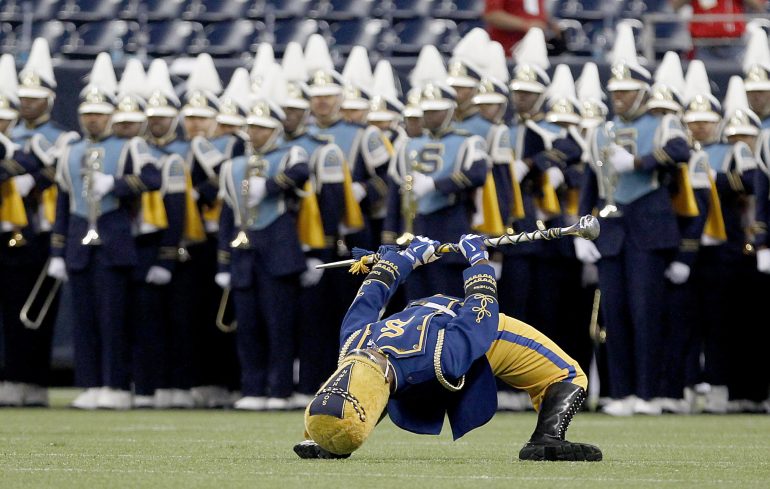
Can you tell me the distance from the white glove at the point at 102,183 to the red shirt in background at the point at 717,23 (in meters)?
5.51

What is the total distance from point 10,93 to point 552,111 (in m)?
3.99

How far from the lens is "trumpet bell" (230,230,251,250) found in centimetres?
1238

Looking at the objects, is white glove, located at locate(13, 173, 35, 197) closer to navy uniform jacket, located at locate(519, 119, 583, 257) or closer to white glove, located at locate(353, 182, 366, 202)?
white glove, located at locate(353, 182, 366, 202)

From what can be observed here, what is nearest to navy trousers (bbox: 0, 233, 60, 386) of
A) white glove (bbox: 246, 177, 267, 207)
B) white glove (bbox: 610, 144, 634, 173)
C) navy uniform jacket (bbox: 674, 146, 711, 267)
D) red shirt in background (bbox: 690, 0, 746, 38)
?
white glove (bbox: 246, 177, 267, 207)

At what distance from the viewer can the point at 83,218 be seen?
12.7 meters

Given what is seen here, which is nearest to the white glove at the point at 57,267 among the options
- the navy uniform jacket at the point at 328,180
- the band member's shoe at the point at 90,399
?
the band member's shoe at the point at 90,399

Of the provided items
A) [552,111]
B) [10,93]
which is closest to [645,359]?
[552,111]

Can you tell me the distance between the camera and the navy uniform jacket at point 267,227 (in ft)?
→ 40.6

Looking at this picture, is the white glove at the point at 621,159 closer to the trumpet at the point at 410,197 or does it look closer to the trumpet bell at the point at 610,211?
the trumpet bell at the point at 610,211

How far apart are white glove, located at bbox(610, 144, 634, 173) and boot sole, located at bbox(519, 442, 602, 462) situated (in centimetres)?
445

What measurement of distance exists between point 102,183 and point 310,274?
1.57 metres

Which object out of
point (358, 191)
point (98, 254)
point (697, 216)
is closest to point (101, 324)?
point (98, 254)

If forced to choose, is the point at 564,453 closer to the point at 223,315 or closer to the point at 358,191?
the point at 358,191

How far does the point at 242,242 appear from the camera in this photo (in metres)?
12.4
